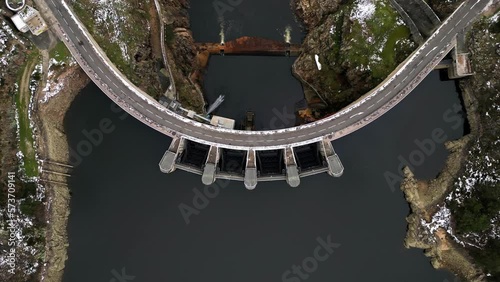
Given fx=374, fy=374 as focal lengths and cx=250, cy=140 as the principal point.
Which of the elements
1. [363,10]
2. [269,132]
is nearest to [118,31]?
[269,132]

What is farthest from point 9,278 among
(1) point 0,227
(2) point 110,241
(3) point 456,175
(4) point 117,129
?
(3) point 456,175

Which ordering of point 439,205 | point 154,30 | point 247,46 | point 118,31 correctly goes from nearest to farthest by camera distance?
point 118,31 < point 154,30 < point 439,205 < point 247,46

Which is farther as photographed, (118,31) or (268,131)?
(118,31)

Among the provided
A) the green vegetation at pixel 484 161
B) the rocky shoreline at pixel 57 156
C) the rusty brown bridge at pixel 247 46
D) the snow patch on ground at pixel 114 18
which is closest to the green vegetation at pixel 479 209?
the green vegetation at pixel 484 161

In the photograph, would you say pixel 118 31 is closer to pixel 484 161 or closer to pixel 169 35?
pixel 169 35

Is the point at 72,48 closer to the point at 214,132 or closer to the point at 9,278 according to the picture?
the point at 214,132
